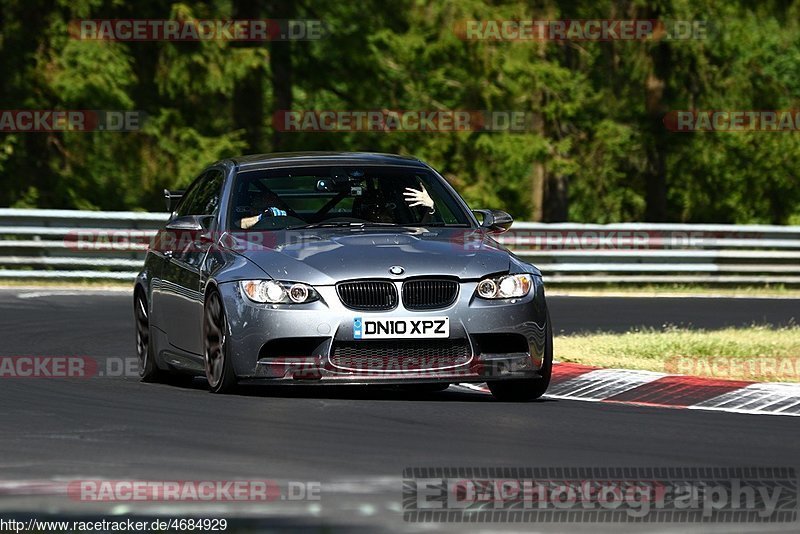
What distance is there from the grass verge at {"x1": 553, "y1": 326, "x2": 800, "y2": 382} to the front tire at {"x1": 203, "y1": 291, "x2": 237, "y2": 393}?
133 inches

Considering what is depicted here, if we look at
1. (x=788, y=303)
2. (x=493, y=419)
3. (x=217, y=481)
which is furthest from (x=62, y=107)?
(x=217, y=481)

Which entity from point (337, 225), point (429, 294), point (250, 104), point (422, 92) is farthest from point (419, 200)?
point (422, 92)

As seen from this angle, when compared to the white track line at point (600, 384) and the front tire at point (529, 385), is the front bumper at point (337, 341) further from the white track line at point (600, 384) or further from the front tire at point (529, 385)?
the white track line at point (600, 384)

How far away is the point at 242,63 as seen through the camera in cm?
3488

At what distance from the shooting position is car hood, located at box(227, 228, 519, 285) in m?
11.0

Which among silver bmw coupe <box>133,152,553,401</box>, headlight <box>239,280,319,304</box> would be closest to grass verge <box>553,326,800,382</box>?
silver bmw coupe <box>133,152,553,401</box>

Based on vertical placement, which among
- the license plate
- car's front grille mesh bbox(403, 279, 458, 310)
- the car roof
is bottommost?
the license plate

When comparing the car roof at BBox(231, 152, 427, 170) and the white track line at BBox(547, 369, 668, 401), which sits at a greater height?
the car roof at BBox(231, 152, 427, 170)

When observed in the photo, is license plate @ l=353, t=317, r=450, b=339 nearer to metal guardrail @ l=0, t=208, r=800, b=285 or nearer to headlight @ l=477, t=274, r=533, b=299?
headlight @ l=477, t=274, r=533, b=299

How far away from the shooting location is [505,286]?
11148 millimetres

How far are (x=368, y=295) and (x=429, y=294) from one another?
362 mm

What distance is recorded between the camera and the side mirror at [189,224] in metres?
12.0

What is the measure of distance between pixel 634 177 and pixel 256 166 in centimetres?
3265

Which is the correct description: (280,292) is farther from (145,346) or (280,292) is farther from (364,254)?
(145,346)
